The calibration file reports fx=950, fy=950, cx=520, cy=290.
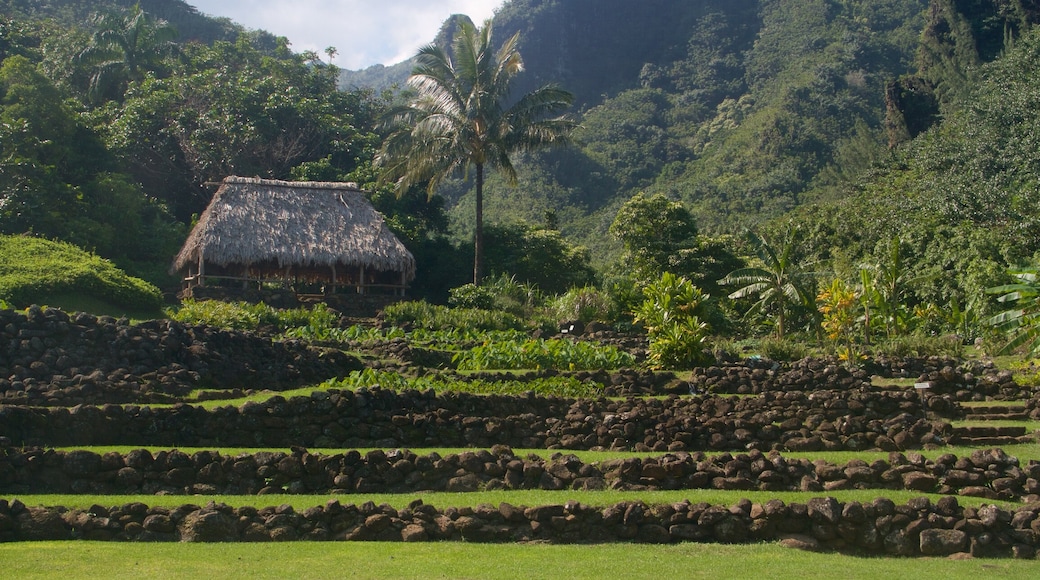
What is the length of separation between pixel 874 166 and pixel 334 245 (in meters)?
24.8

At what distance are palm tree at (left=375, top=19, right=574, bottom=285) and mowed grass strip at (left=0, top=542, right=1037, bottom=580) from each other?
21.9 meters

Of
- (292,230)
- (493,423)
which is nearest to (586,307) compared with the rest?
(292,230)

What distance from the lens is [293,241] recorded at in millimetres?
28875

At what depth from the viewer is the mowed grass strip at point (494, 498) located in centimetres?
1041

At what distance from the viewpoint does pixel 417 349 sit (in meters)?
20.4

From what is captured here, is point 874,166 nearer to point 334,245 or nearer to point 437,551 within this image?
point 334,245

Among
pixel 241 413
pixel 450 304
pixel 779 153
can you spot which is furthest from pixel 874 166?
pixel 241 413

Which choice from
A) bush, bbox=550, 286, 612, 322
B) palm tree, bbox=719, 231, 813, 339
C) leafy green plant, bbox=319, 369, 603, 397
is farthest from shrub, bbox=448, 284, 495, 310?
leafy green plant, bbox=319, 369, 603, 397

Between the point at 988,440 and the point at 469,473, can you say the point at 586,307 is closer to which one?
the point at 988,440

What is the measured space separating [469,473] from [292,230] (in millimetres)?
19271

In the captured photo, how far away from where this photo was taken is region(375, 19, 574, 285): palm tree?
31875mm

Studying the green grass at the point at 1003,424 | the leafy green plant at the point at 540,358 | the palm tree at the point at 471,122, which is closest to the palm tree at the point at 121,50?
the palm tree at the point at 471,122

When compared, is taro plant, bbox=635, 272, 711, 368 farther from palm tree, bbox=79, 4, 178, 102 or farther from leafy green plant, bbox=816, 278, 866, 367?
palm tree, bbox=79, 4, 178, 102

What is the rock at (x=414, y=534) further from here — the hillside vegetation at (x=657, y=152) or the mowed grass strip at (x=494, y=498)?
the hillside vegetation at (x=657, y=152)
